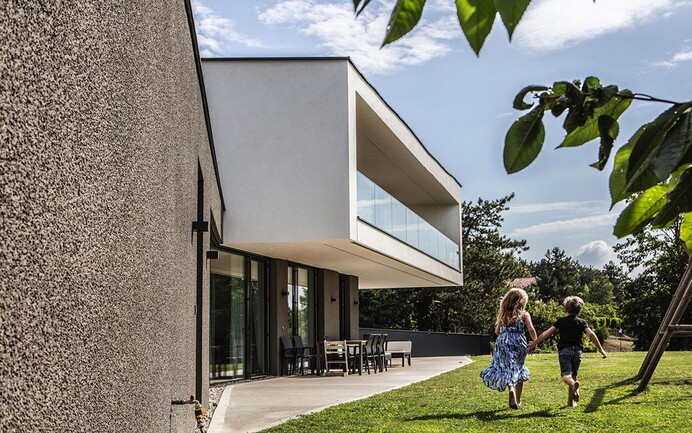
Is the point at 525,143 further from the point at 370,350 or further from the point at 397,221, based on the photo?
the point at 370,350

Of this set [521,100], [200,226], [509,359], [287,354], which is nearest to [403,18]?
[521,100]

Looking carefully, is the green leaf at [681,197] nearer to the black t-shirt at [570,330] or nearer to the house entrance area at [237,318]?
the black t-shirt at [570,330]

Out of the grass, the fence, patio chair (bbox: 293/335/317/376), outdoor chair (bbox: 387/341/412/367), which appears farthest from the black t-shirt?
the fence

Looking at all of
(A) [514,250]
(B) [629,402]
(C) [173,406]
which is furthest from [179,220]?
(A) [514,250]

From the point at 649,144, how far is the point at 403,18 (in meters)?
0.38

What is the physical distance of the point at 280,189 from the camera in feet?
60.1

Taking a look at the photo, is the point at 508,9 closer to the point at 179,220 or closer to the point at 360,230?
the point at 179,220

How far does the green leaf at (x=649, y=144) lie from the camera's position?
Answer: 1125 millimetres

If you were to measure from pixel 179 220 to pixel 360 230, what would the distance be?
12.7m

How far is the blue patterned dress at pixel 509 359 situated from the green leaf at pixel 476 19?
10.5 m

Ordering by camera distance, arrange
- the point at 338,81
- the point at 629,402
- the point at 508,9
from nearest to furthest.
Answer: the point at 508,9, the point at 629,402, the point at 338,81

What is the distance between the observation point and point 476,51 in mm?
1047

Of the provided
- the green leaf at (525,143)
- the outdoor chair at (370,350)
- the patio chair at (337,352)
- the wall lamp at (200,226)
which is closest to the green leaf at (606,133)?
the green leaf at (525,143)

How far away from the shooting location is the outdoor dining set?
854 inches
